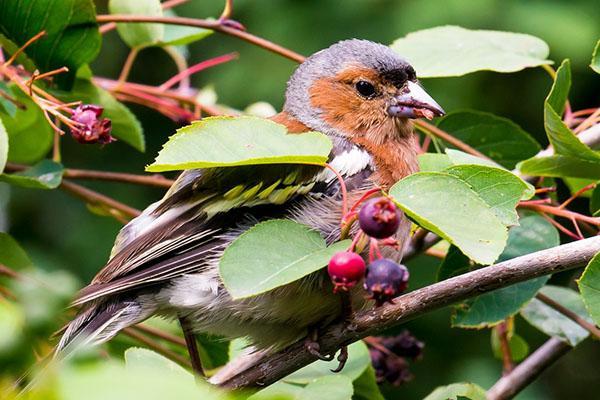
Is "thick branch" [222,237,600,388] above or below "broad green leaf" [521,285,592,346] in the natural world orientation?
above

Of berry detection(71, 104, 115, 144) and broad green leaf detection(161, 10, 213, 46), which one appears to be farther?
broad green leaf detection(161, 10, 213, 46)

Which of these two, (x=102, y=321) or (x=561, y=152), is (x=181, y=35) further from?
(x=561, y=152)

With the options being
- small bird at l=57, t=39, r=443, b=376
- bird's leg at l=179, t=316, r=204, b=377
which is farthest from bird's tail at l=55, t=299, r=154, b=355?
bird's leg at l=179, t=316, r=204, b=377

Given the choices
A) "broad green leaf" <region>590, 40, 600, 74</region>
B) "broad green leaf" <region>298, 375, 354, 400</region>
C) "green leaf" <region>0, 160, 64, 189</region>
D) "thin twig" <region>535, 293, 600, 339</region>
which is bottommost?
"thin twig" <region>535, 293, 600, 339</region>

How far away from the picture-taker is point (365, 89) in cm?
317

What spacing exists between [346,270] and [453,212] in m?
0.25

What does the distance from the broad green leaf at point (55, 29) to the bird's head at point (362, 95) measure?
84cm

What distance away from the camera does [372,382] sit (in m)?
2.80

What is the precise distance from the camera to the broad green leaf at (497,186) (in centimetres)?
209

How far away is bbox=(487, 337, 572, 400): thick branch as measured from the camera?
2.88m

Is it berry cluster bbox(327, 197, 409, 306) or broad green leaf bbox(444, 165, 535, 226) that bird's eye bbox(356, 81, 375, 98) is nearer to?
broad green leaf bbox(444, 165, 535, 226)

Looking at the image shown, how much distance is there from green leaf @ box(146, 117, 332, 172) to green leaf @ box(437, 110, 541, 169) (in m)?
1.24

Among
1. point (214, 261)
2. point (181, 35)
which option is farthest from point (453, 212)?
point (181, 35)

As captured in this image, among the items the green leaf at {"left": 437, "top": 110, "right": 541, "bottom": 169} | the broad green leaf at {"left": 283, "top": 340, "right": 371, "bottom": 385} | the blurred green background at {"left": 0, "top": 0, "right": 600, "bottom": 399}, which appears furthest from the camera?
the blurred green background at {"left": 0, "top": 0, "right": 600, "bottom": 399}
